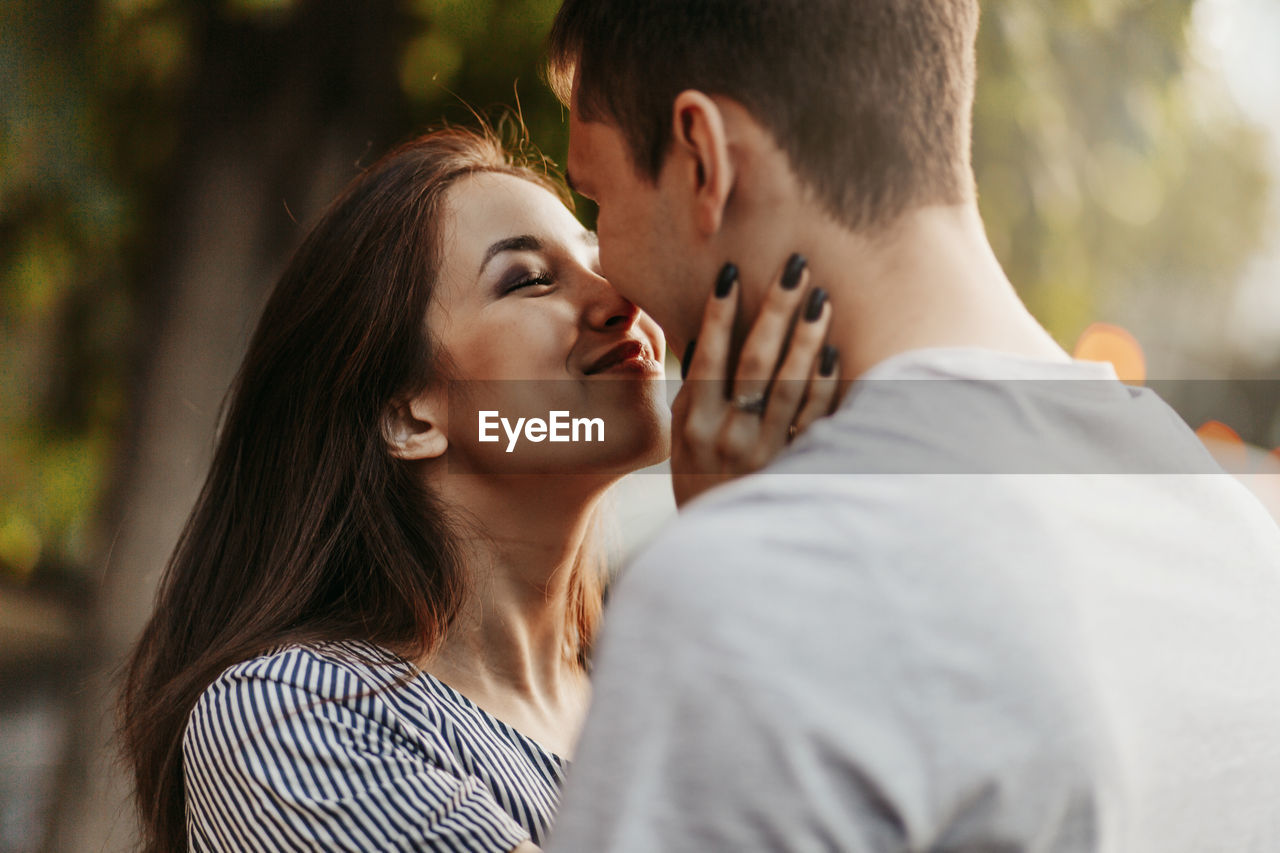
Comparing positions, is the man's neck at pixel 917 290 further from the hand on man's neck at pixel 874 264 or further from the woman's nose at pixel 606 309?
the woman's nose at pixel 606 309

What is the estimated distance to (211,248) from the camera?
3.26 meters

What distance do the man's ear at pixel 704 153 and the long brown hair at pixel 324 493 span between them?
1062 millimetres

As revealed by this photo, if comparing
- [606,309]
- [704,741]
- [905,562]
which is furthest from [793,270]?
[606,309]

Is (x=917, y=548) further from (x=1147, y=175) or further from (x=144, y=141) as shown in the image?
(x=1147, y=175)

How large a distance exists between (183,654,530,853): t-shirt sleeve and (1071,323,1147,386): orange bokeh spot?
387 cm

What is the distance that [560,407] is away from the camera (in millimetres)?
2297

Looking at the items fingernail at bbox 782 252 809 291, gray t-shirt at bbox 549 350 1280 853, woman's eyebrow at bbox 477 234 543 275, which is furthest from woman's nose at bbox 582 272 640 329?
gray t-shirt at bbox 549 350 1280 853

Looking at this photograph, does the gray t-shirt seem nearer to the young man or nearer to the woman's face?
the young man

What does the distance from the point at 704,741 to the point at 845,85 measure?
2.77 ft

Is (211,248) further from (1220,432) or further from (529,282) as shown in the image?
(1220,432)

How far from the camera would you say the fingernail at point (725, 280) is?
1483 millimetres

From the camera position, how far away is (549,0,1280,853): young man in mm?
978

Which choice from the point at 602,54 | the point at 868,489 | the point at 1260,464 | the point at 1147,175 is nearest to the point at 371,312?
the point at 602,54

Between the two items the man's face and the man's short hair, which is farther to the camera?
the man's face
